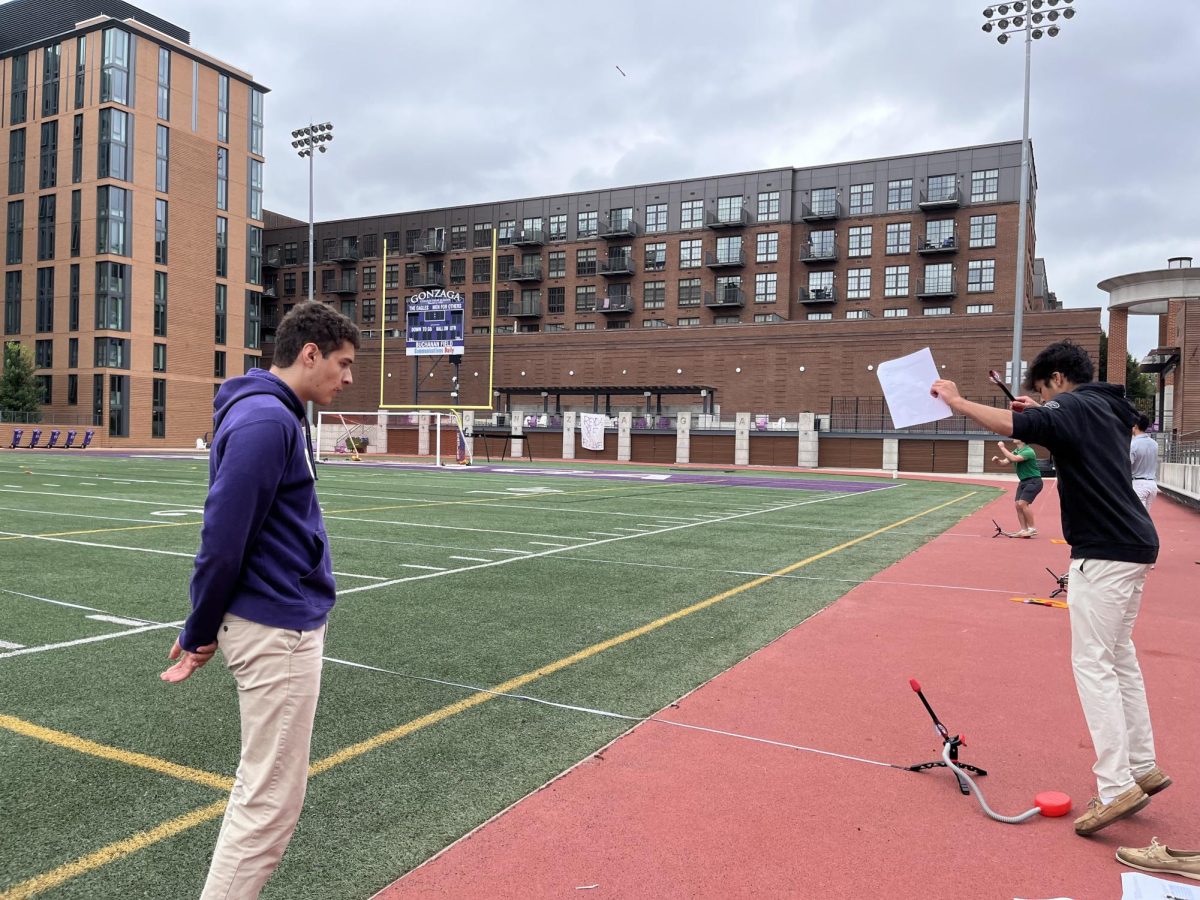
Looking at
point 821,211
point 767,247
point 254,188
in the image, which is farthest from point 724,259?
point 254,188

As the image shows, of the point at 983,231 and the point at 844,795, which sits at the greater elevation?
the point at 983,231

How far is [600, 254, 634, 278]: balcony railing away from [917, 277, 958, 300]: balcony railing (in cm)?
2451

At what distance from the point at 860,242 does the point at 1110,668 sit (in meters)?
71.8

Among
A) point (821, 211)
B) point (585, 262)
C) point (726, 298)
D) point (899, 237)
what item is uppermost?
point (821, 211)

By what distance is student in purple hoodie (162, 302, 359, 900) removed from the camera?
2.61 m

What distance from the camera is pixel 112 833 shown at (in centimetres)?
362

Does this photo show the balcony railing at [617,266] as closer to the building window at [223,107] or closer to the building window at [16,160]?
the building window at [223,107]

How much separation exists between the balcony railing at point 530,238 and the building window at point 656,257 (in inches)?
415

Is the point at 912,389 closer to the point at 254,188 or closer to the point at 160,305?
the point at 160,305

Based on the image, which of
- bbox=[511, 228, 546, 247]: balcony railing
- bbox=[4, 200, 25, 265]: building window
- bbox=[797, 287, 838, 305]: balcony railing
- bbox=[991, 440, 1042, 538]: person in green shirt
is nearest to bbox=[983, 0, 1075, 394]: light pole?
bbox=[991, 440, 1042, 538]: person in green shirt

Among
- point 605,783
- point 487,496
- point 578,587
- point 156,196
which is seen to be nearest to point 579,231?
point 156,196

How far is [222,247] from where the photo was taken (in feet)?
232

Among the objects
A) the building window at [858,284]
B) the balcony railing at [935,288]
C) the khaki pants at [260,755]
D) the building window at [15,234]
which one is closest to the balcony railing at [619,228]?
the building window at [858,284]

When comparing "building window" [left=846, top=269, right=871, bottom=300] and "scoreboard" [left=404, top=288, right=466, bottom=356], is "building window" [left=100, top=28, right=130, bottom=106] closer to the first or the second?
"scoreboard" [left=404, top=288, right=466, bottom=356]
